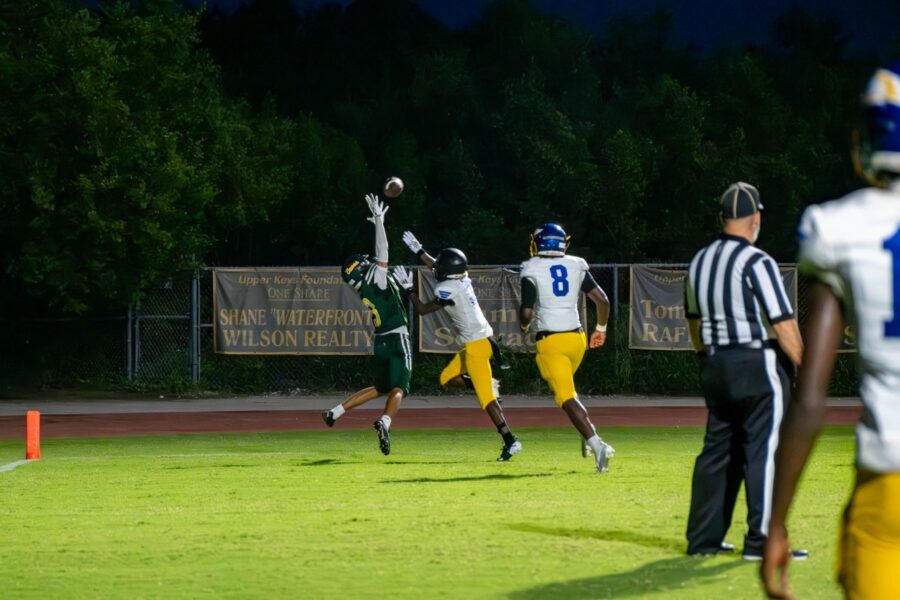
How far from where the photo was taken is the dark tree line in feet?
81.8

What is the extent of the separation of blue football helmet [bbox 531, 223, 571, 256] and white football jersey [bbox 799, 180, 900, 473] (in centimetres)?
929

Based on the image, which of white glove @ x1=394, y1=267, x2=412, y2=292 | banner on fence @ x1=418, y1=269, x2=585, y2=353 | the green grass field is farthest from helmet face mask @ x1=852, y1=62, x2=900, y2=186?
banner on fence @ x1=418, y1=269, x2=585, y2=353

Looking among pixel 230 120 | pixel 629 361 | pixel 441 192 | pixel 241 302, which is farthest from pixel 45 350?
pixel 441 192

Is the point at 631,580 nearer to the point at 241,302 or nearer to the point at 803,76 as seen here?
the point at 241,302

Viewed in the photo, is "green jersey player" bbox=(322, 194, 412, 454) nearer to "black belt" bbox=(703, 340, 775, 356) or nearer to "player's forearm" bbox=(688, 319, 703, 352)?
"player's forearm" bbox=(688, 319, 703, 352)

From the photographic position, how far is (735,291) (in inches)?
315

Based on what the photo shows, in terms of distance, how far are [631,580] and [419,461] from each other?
726cm

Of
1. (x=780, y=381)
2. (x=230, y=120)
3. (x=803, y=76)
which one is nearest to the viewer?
(x=780, y=381)

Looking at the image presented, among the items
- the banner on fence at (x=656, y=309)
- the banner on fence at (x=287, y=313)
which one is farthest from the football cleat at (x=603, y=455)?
the banner on fence at (x=287, y=313)

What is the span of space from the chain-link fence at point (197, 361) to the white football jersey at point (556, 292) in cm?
1206

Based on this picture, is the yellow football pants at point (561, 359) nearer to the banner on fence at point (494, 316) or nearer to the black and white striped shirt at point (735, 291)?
the black and white striped shirt at point (735, 291)

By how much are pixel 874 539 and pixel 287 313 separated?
22.7m

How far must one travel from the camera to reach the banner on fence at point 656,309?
81.8 feet

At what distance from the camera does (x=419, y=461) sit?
14703mm
